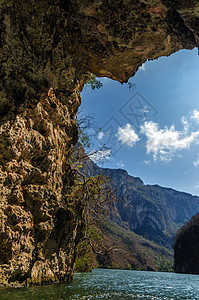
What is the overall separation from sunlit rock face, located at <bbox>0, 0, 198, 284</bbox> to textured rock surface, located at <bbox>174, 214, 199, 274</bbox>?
2410 inches

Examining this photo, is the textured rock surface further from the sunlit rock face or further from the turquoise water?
the sunlit rock face

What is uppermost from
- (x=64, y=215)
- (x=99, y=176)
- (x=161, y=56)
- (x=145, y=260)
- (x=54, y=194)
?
(x=161, y=56)

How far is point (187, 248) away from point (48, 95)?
6620 cm

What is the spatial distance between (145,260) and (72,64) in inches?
4099

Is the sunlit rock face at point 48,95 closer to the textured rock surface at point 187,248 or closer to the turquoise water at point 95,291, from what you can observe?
the turquoise water at point 95,291

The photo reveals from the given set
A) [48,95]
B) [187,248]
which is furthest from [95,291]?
[187,248]

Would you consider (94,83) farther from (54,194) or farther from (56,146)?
(54,194)

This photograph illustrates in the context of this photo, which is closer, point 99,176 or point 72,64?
point 72,64

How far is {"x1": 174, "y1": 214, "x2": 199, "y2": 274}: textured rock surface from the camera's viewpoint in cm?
5438

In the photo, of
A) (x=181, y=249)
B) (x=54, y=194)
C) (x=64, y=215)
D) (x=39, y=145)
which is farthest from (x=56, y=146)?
(x=181, y=249)

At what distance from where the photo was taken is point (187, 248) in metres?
56.5

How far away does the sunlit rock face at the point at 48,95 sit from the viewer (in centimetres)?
516

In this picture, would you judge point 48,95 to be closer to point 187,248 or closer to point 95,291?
point 95,291

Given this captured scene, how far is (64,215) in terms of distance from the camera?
6.71m
